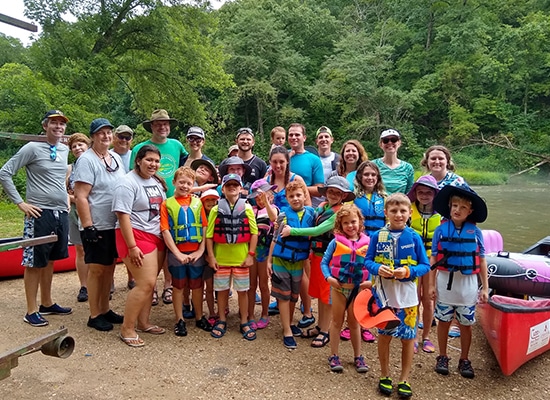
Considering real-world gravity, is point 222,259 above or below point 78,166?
below

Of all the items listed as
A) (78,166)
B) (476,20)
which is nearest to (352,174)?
(78,166)

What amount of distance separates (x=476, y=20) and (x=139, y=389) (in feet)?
127

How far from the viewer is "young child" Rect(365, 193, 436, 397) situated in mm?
3121

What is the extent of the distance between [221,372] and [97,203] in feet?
6.16

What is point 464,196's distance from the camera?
3.42m

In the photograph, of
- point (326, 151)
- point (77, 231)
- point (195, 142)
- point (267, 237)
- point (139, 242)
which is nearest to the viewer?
point (139, 242)

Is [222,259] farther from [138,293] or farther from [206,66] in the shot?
[206,66]

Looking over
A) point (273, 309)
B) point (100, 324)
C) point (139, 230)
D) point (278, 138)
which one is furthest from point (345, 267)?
point (100, 324)

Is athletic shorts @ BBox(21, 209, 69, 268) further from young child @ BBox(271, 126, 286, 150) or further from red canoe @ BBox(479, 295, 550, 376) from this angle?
red canoe @ BBox(479, 295, 550, 376)

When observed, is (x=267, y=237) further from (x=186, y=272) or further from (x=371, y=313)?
(x=371, y=313)

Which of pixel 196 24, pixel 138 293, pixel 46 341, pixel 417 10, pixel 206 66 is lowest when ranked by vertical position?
pixel 138 293

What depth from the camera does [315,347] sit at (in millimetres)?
3951

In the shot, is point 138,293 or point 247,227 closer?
point 138,293

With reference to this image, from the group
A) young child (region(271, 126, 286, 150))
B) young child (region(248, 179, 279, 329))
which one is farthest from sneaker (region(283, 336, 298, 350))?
young child (region(271, 126, 286, 150))
